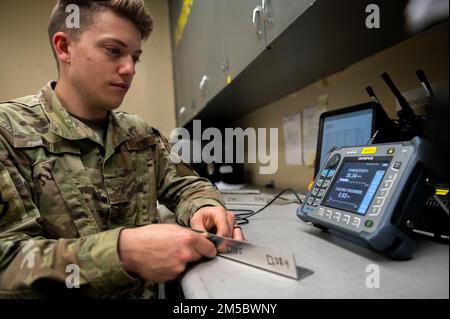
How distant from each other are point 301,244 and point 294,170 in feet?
2.88

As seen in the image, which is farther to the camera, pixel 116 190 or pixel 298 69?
pixel 298 69

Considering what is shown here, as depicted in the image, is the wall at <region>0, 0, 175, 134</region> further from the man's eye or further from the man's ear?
the man's eye

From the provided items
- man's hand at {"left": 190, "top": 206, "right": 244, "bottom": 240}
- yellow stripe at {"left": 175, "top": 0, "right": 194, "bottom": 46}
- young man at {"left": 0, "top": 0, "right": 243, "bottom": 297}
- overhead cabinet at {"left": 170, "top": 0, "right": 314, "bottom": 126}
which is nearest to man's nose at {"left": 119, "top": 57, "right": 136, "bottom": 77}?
young man at {"left": 0, "top": 0, "right": 243, "bottom": 297}

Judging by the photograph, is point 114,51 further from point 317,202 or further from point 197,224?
point 317,202

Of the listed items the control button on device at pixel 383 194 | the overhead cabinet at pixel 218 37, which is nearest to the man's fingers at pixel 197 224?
the control button on device at pixel 383 194

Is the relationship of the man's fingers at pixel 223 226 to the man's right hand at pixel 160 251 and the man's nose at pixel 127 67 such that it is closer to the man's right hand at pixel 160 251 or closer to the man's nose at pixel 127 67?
the man's right hand at pixel 160 251

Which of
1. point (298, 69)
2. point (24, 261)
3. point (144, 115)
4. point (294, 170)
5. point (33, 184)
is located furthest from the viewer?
point (144, 115)

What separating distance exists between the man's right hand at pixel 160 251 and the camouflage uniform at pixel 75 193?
2 centimetres

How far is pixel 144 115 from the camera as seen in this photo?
2537 mm

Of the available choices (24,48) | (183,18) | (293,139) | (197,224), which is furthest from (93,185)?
(24,48)

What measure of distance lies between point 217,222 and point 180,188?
33cm

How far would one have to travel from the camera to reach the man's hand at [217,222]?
57 centimetres
